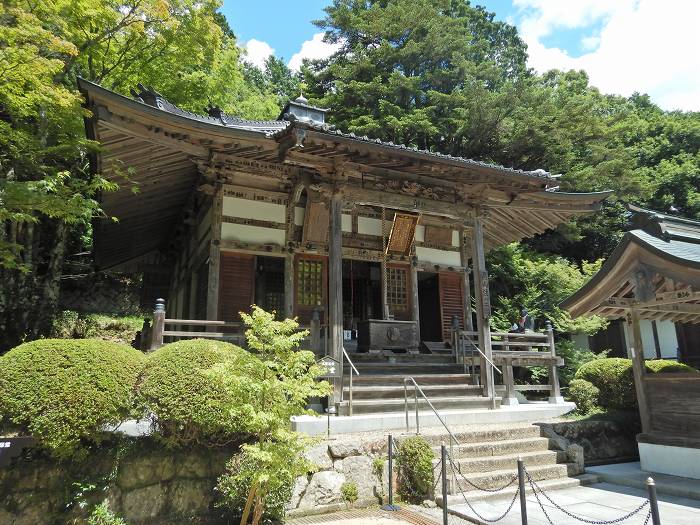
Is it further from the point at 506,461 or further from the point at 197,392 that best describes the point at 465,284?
the point at 197,392

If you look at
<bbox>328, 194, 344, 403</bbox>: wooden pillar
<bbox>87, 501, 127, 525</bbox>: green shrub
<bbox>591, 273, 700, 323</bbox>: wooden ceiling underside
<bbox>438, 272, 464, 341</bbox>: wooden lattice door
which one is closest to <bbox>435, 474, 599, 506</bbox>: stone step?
<bbox>328, 194, 344, 403</bbox>: wooden pillar

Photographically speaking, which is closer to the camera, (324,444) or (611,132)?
(324,444)

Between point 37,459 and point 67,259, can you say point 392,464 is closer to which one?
point 37,459

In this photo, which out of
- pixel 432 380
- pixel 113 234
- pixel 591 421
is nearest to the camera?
pixel 591 421

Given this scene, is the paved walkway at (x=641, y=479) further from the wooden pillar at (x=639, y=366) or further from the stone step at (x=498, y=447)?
the stone step at (x=498, y=447)

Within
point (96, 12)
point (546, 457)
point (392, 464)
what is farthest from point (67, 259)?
point (546, 457)

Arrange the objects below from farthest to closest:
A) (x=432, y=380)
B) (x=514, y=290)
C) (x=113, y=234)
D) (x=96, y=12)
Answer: (x=514, y=290), (x=113, y=234), (x=96, y=12), (x=432, y=380)

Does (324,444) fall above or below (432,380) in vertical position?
below

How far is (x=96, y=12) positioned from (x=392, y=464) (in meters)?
12.7

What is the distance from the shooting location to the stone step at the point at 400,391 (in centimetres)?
894

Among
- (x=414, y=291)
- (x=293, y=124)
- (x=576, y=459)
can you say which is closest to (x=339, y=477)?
(x=576, y=459)

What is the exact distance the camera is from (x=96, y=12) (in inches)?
454

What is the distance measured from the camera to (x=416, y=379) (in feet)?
32.4

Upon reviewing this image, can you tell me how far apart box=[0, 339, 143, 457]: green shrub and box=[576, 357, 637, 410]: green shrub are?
10.2m
